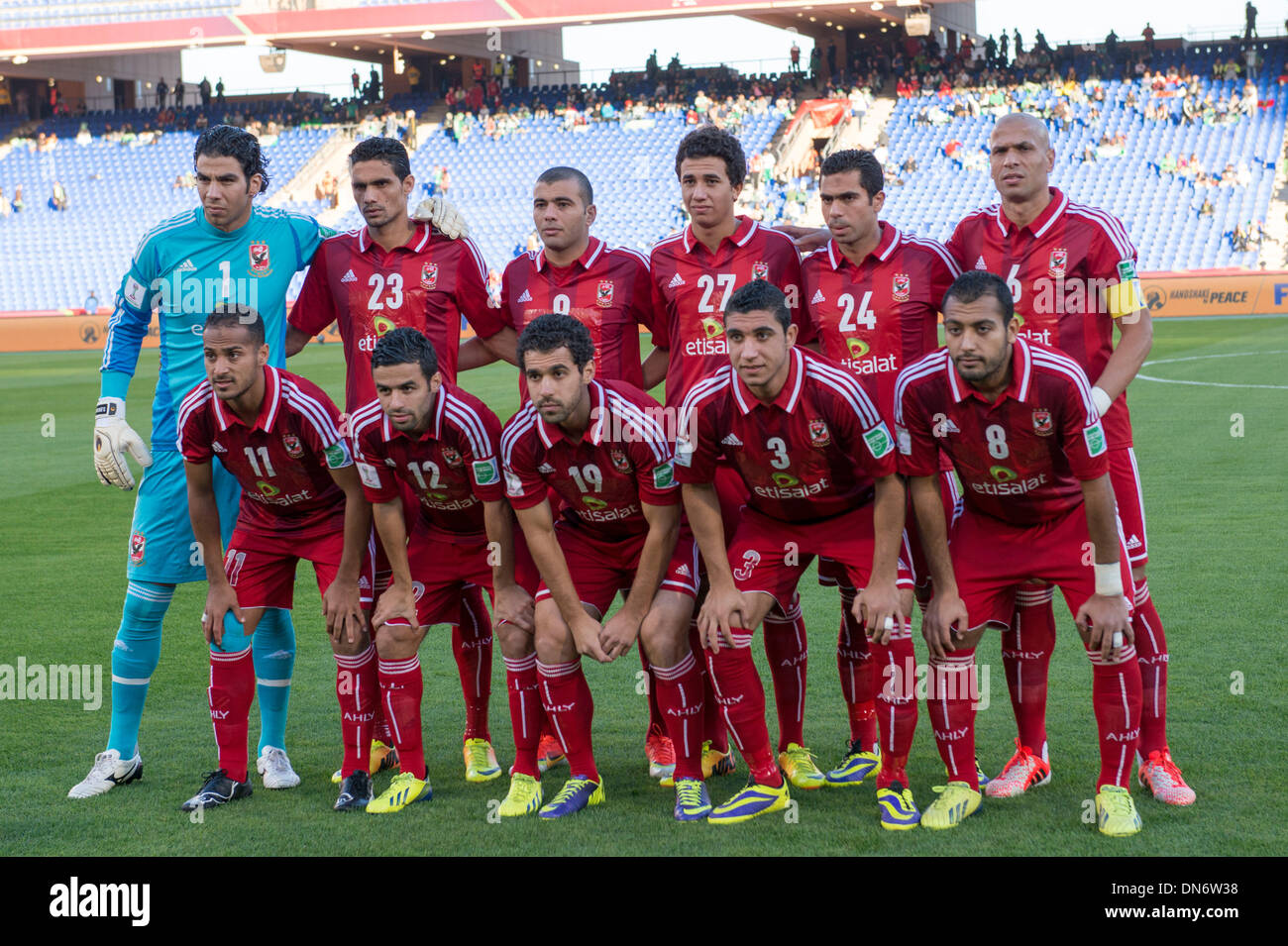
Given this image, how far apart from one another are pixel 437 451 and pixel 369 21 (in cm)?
3704

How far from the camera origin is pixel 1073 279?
4754 mm

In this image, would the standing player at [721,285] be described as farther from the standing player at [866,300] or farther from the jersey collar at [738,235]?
the standing player at [866,300]

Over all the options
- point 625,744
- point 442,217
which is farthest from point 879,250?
point 625,744

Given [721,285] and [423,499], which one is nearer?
[423,499]

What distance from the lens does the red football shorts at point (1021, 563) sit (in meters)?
4.43

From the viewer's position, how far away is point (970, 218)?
501cm

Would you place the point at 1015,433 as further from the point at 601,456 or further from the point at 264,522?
the point at 264,522

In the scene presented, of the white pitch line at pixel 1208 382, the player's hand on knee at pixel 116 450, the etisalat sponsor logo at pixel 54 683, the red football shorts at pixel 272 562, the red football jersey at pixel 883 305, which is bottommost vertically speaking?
the etisalat sponsor logo at pixel 54 683

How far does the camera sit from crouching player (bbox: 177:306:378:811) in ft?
15.6

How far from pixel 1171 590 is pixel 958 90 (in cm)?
3174

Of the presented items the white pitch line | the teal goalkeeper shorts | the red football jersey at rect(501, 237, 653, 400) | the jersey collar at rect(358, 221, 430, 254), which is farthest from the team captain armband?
the white pitch line

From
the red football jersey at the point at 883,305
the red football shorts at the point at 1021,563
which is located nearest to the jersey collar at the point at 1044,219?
the red football jersey at the point at 883,305

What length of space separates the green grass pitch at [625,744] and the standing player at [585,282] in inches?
31.7
